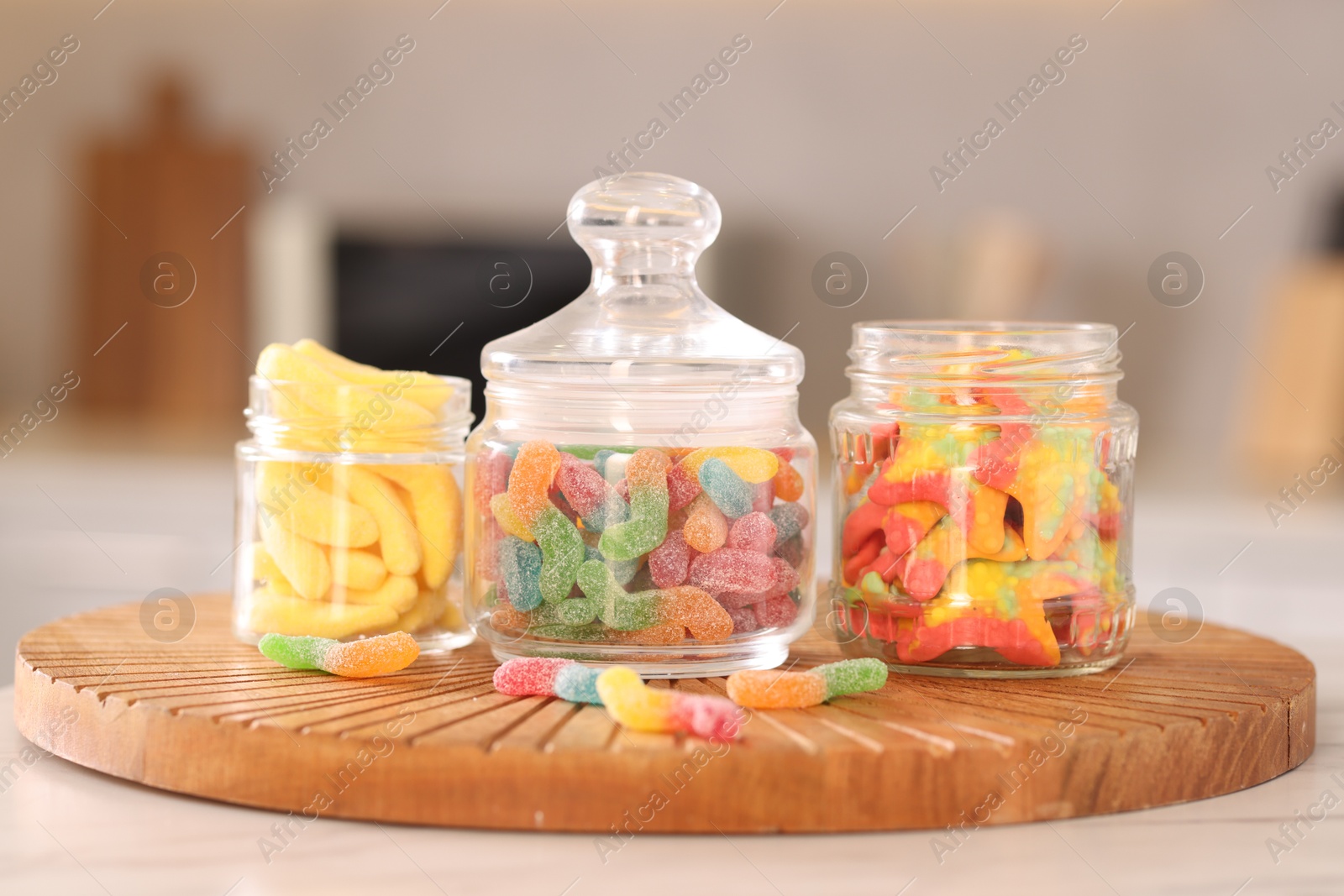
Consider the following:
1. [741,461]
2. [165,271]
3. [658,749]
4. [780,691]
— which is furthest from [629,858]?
[165,271]

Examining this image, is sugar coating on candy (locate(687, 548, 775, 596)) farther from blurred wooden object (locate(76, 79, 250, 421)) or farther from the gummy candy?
blurred wooden object (locate(76, 79, 250, 421))

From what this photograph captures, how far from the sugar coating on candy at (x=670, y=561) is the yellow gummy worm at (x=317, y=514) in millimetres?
190

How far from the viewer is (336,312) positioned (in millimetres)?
2471

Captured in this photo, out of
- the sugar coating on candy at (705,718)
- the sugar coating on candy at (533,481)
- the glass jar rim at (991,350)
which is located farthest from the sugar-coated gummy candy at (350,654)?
the glass jar rim at (991,350)

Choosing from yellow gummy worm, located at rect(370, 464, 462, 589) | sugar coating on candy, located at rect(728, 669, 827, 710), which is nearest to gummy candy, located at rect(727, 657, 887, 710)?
sugar coating on candy, located at rect(728, 669, 827, 710)

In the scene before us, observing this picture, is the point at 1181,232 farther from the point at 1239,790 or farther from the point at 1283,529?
the point at 1239,790

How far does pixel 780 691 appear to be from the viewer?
0.66 meters

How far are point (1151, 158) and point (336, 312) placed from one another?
1.56m

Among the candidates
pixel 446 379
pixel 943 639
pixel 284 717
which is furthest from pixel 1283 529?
pixel 284 717

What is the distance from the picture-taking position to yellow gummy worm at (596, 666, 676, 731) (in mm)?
610

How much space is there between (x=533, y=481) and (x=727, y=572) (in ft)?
0.39

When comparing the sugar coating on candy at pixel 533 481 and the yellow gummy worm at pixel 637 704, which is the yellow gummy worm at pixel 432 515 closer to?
the sugar coating on candy at pixel 533 481

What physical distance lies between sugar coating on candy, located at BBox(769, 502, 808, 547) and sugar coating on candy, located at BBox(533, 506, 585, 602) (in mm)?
116

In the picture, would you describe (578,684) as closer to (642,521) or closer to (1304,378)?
(642,521)
